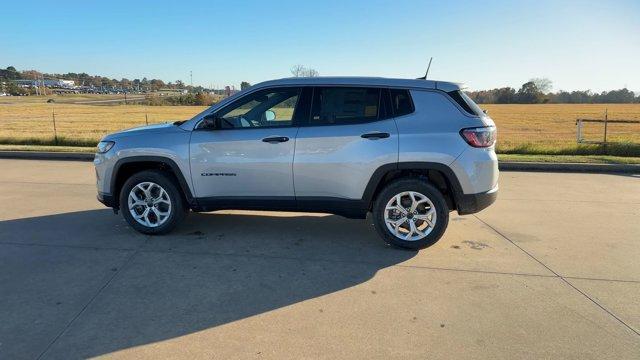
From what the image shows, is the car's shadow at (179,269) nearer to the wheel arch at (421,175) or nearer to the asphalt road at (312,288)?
the asphalt road at (312,288)

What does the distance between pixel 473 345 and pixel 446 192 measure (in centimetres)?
219

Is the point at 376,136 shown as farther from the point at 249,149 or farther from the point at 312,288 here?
the point at 312,288

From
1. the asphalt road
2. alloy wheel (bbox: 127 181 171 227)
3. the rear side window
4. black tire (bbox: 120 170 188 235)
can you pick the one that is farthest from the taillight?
alloy wheel (bbox: 127 181 171 227)

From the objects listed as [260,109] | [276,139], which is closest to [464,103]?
[276,139]

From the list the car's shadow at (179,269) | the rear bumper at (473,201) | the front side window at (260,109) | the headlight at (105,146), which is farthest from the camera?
the headlight at (105,146)

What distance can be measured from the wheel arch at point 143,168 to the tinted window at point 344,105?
5.25ft

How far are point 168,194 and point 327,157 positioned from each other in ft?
6.15

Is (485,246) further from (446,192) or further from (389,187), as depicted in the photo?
(389,187)

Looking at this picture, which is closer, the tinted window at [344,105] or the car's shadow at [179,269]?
the car's shadow at [179,269]

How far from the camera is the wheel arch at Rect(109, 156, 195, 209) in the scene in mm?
5047

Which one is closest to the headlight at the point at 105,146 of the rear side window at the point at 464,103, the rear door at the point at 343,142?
the rear door at the point at 343,142

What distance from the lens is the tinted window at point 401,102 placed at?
4715 millimetres

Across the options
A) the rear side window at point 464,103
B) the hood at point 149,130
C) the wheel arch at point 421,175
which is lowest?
the wheel arch at point 421,175

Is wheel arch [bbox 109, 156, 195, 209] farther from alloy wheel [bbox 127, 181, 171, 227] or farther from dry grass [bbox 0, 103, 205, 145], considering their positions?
dry grass [bbox 0, 103, 205, 145]
